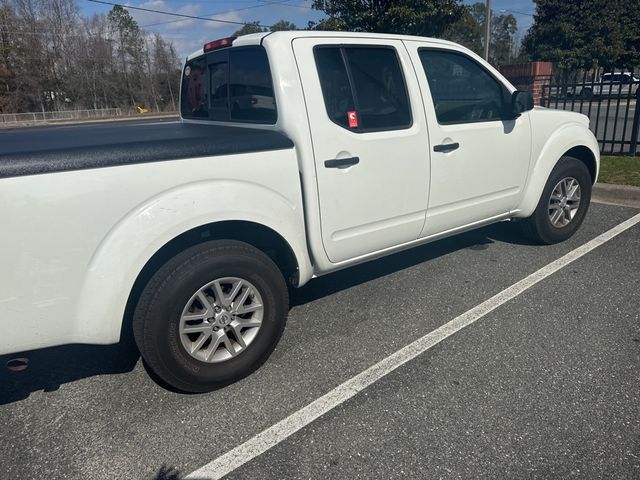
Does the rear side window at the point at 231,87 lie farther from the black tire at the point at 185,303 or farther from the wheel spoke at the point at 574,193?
the wheel spoke at the point at 574,193

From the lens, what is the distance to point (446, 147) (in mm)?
3451

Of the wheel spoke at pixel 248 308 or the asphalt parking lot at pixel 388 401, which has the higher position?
the wheel spoke at pixel 248 308

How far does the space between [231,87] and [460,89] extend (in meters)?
1.71

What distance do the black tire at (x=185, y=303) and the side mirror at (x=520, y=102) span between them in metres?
2.41

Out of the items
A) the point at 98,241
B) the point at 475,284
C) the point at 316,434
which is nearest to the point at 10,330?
the point at 98,241

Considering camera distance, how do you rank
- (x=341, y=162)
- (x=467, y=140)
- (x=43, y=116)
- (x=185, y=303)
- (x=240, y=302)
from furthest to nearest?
(x=43, y=116), (x=467, y=140), (x=341, y=162), (x=240, y=302), (x=185, y=303)

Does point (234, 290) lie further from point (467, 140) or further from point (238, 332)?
point (467, 140)

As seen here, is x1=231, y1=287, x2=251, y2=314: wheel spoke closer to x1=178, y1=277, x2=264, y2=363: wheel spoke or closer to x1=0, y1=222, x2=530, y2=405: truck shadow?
x1=178, y1=277, x2=264, y2=363: wheel spoke

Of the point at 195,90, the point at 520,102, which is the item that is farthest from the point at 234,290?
the point at 520,102

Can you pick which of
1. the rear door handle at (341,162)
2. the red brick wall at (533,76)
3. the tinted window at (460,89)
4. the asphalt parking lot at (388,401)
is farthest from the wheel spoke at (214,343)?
the red brick wall at (533,76)

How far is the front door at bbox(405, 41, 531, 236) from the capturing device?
345 cm

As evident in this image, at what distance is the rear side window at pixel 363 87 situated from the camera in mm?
2957

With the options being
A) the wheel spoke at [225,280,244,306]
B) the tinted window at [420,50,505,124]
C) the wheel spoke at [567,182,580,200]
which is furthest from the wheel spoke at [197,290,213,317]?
the wheel spoke at [567,182,580,200]

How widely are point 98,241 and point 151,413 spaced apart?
967mm
